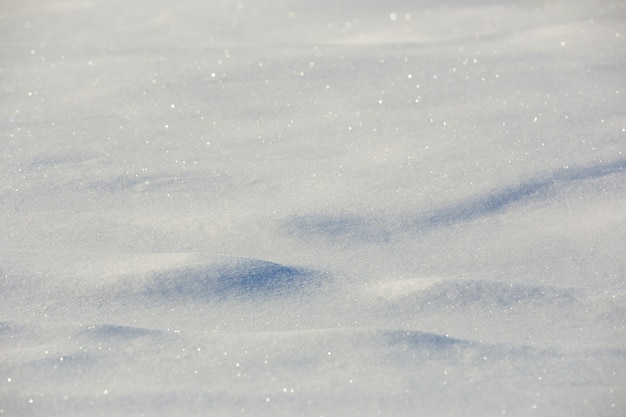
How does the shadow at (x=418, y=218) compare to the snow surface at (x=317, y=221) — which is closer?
the snow surface at (x=317, y=221)

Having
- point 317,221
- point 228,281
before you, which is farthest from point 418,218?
point 228,281

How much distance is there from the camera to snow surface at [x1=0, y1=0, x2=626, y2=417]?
1170 mm

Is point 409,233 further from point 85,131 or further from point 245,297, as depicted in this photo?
point 85,131

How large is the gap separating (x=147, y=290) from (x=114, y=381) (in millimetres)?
249

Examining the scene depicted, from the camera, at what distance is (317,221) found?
1.63m


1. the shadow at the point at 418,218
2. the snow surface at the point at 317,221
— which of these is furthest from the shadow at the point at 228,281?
the shadow at the point at 418,218

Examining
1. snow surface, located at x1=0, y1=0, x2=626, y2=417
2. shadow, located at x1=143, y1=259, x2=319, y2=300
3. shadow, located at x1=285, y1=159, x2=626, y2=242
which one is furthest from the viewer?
shadow, located at x1=285, y1=159, x2=626, y2=242

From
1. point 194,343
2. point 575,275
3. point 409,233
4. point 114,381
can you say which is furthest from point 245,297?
point 575,275

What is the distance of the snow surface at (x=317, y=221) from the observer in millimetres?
1170

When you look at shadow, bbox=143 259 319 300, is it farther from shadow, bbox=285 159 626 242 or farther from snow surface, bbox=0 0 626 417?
shadow, bbox=285 159 626 242

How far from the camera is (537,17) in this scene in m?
2.90

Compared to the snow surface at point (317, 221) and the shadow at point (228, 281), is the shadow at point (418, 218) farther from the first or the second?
the shadow at point (228, 281)

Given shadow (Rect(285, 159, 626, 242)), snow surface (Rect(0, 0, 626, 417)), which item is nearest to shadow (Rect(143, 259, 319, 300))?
snow surface (Rect(0, 0, 626, 417))

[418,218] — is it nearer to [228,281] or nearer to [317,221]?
[317,221]
